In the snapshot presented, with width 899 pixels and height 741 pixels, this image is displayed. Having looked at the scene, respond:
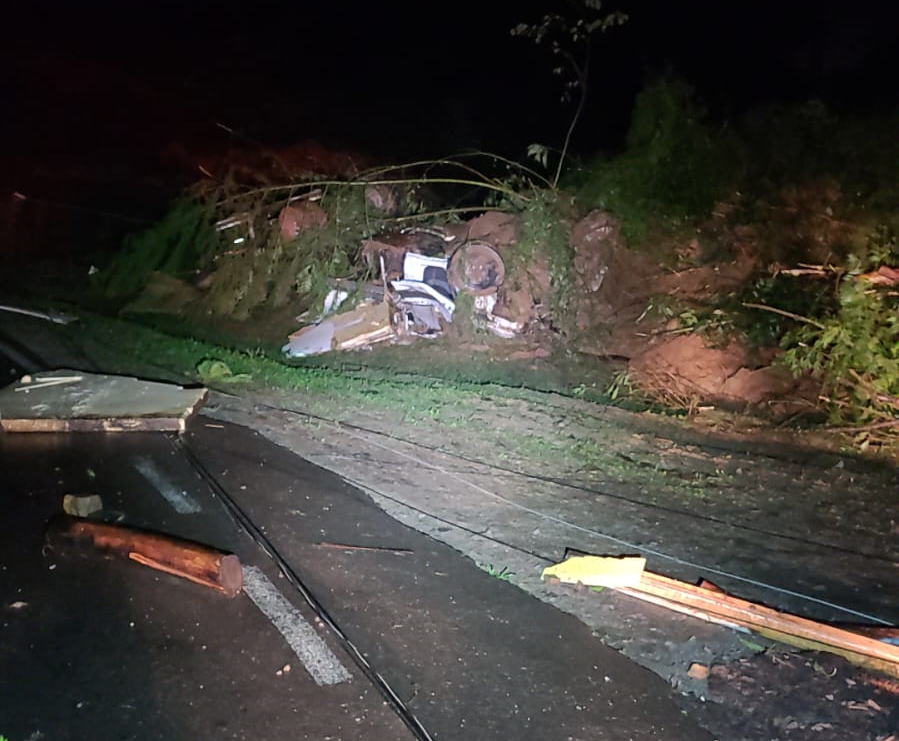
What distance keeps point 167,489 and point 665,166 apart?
242 inches

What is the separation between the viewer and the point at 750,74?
52.9 feet

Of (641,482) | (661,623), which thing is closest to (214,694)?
(661,623)

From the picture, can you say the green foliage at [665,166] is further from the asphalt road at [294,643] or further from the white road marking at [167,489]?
the white road marking at [167,489]

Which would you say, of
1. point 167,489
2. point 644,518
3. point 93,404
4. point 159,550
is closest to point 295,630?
point 159,550

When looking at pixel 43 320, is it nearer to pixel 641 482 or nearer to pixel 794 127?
pixel 641 482

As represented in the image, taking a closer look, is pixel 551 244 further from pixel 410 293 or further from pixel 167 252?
pixel 167 252

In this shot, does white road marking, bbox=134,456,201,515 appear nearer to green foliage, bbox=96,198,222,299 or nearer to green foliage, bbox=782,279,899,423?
green foliage, bbox=782,279,899,423

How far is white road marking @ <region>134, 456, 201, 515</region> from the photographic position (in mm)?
5340

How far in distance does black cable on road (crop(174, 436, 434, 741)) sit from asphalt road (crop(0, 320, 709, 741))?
0.03ft

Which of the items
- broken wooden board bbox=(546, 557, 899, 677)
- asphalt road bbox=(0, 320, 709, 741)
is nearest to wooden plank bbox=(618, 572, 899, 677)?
broken wooden board bbox=(546, 557, 899, 677)

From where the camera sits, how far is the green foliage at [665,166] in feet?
29.0

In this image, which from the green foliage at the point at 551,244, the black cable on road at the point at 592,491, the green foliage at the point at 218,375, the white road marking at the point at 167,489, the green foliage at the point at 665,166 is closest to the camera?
the black cable on road at the point at 592,491

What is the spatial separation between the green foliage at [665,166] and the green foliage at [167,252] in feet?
18.0

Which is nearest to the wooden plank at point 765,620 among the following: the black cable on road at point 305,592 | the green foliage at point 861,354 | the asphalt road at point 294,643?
the asphalt road at point 294,643
